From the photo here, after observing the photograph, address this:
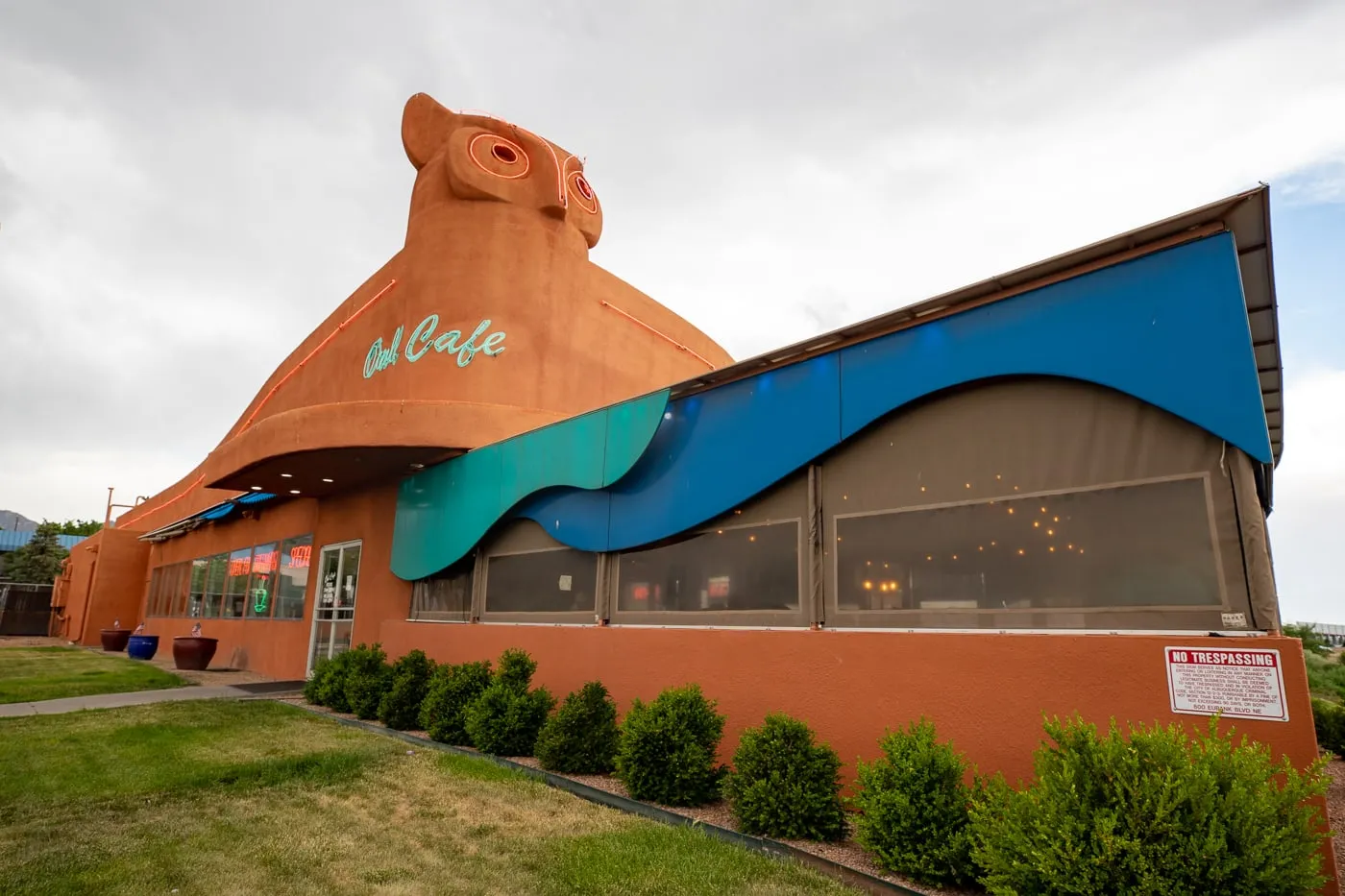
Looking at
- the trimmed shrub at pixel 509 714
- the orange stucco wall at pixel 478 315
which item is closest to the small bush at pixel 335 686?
the orange stucco wall at pixel 478 315

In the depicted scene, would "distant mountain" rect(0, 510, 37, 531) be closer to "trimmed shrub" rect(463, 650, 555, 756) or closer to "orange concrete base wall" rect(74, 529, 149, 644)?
"orange concrete base wall" rect(74, 529, 149, 644)

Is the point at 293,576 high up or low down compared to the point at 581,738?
up

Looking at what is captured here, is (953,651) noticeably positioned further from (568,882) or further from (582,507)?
(582,507)

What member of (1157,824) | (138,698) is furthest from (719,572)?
(138,698)

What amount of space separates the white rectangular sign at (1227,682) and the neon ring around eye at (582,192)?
14402 mm

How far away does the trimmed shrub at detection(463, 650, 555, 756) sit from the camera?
8336mm

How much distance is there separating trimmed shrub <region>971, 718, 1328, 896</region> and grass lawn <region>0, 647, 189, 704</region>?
50.7 feet

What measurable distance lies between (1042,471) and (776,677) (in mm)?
2912

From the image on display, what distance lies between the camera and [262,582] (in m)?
19.4

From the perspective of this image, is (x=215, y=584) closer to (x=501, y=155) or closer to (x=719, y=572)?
(x=501, y=155)

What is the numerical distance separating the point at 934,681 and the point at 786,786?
54.0 inches

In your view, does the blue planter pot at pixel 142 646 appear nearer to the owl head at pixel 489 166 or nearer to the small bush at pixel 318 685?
the small bush at pixel 318 685

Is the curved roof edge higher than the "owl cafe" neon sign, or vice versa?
the "owl cafe" neon sign

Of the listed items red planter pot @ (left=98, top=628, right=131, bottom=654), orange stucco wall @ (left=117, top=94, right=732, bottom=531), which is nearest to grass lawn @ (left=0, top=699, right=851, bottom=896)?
orange stucco wall @ (left=117, top=94, right=732, bottom=531)
